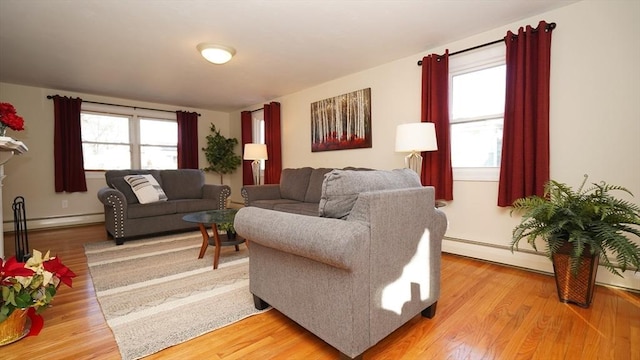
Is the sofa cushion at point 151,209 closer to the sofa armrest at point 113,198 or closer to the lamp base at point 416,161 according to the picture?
the sofa armrest at point 113,198

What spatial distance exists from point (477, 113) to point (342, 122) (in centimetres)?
179

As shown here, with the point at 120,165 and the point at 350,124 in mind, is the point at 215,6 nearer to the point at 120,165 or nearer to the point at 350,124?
the point at 350,124

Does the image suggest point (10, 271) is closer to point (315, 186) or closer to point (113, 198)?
point (113, 198)

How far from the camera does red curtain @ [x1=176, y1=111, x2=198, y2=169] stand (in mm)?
5738

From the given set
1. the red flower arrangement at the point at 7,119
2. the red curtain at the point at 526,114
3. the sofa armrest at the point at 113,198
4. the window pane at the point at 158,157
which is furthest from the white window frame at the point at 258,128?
the red curtain at the point at 526,114

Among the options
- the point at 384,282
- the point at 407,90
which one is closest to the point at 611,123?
the point at 407,90

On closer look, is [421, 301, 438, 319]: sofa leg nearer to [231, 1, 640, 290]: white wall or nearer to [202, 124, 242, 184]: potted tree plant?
[231, 1, 640, 290]: white wall

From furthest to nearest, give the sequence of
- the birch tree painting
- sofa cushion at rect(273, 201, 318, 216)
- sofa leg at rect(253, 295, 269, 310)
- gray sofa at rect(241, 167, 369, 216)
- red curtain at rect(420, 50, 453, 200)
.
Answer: the birch tree painting
gray sofa at rect(241, 167, 369, 216)
sofa cushion at rect(273, 201, 318, 216)
red curtain at rect(420, 50, 453, 200)
sofa leg at rect(253, 295, 269, 310)

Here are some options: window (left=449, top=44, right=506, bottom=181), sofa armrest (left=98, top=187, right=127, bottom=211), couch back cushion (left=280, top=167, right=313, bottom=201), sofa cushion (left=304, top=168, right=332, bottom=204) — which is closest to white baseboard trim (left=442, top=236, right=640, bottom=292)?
window (left=449, top=44, right=506, bottom=181)

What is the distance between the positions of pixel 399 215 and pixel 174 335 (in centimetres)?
133

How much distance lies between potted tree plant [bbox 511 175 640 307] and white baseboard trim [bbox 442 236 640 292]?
0.35 meters

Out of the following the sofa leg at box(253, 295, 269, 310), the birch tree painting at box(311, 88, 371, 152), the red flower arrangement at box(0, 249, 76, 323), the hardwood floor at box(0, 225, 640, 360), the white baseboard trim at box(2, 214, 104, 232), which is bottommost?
the hardwood floor at box(0, 225, 640, 360)

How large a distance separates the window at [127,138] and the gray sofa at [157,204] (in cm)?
148

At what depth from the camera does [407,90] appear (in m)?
3.45
